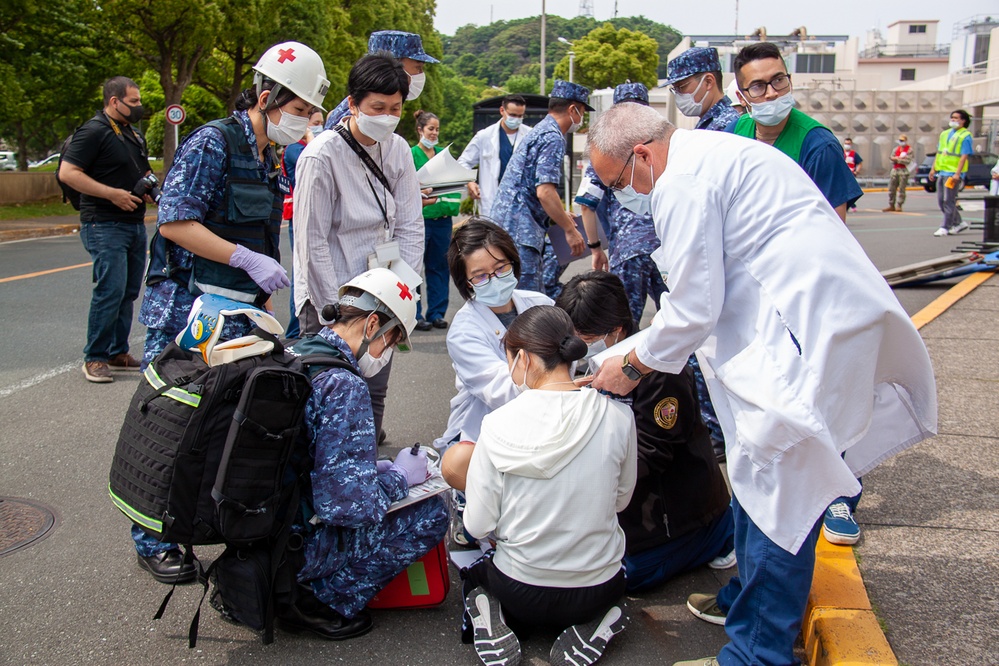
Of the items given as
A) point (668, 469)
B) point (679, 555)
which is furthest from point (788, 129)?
point (679, 555)

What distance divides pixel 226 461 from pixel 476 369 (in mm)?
1341

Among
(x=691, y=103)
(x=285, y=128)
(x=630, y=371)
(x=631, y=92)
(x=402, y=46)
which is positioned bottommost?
(x=630, y=371)

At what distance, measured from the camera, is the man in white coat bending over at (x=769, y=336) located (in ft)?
7.95

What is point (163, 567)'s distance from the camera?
11.2 feet

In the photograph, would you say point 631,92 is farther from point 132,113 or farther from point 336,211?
point 132,113

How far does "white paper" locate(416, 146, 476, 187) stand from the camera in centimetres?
663

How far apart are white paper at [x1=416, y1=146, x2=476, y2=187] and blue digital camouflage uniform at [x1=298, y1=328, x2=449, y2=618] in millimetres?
3645

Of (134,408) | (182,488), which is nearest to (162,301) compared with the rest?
(134,408)

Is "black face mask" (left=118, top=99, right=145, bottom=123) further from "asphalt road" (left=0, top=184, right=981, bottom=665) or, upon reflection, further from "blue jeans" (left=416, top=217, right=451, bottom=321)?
"blue jeans" (left=416, top=217, right=451, bottom=321)

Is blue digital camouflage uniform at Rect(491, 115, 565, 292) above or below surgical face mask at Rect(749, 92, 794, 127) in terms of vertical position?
below

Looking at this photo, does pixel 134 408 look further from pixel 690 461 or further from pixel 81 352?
pixel 81 352

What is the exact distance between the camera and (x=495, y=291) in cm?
392

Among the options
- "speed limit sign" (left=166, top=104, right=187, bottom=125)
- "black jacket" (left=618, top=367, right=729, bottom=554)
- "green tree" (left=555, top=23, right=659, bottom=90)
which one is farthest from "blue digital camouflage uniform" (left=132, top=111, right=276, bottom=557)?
"green tree" (left=555, top=23, right=659, bottom=90)

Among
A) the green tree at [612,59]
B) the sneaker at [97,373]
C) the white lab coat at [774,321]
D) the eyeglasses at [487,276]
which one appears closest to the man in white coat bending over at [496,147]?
the sneaker at [97,373]
